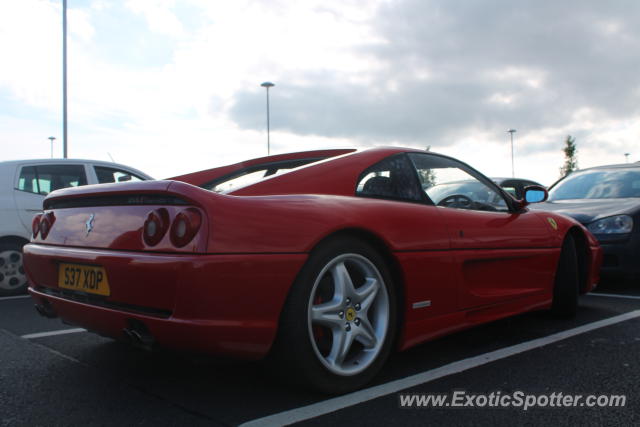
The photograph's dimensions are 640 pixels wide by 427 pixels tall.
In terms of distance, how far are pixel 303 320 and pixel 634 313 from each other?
10.6 ft

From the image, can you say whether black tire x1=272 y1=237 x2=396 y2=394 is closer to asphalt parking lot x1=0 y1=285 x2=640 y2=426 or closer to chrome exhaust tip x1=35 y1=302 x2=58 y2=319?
asphalt parking lot x1=0 y1=285 x2=640 y2=426

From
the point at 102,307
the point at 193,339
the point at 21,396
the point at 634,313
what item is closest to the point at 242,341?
the point at 193,339

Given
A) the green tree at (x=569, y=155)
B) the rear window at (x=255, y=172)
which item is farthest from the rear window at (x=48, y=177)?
the green tree at (x=569, y=155)

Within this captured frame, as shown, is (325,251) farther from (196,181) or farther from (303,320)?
(196,181)

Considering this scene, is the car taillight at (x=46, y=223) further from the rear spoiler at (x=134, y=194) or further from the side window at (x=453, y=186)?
the side window at (x=453, y=186)

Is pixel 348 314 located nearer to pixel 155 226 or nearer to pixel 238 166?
pixel 155 226

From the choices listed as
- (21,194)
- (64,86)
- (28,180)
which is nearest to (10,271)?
(21,194)

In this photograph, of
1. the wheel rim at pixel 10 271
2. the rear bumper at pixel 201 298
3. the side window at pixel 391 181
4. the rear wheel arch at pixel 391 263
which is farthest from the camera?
the wheel rim at pixel 10 271

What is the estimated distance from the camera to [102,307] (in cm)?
235

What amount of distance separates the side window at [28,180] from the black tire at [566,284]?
5501mm

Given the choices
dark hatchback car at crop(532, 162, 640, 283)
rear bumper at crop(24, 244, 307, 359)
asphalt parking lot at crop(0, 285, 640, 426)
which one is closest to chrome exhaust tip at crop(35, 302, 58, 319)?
asphalt parking lot at crop(0, 285, 640, 426)

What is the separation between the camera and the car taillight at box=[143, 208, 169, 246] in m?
2.20

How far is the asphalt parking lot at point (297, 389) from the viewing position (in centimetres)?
220

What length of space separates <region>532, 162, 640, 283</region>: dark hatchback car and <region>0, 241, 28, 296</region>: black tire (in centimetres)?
579
